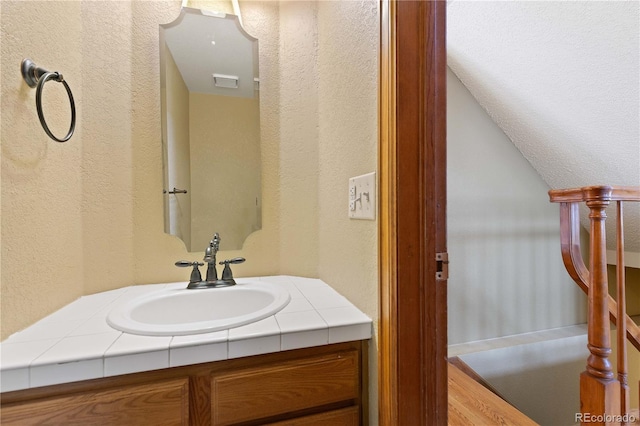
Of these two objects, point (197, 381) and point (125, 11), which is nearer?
point (197, 381)

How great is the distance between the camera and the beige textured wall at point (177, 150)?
1113 millimetres

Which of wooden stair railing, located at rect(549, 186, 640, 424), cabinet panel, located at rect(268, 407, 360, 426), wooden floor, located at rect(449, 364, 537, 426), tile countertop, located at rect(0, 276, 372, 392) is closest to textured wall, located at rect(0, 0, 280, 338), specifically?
tile countertop, located at rect(0, 276, 372, 392)

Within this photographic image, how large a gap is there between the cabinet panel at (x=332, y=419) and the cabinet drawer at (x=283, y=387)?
0.02m

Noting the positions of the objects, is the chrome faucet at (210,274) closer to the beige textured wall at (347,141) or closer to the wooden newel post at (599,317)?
the beige textured wall at (347,141)

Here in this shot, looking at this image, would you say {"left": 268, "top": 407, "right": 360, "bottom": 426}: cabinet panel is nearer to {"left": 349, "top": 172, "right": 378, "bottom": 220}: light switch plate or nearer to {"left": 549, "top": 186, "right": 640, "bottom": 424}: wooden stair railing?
{"left": 349, "top": 172, "right": 378, "bottom": 220}: light switch plate

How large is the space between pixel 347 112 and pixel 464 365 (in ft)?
5.56

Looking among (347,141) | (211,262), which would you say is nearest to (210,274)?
(211,262)

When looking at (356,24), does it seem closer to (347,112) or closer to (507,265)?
(347,112)

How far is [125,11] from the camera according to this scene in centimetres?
106

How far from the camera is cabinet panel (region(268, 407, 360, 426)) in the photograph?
2.15ft

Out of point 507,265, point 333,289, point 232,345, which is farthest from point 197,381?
point 507,265

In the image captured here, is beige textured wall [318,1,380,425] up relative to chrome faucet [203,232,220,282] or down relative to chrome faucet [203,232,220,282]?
up

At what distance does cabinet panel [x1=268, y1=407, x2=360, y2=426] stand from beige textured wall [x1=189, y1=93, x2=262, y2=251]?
2.34ft

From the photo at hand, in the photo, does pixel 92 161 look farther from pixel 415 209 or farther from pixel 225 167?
pixel 415 209
